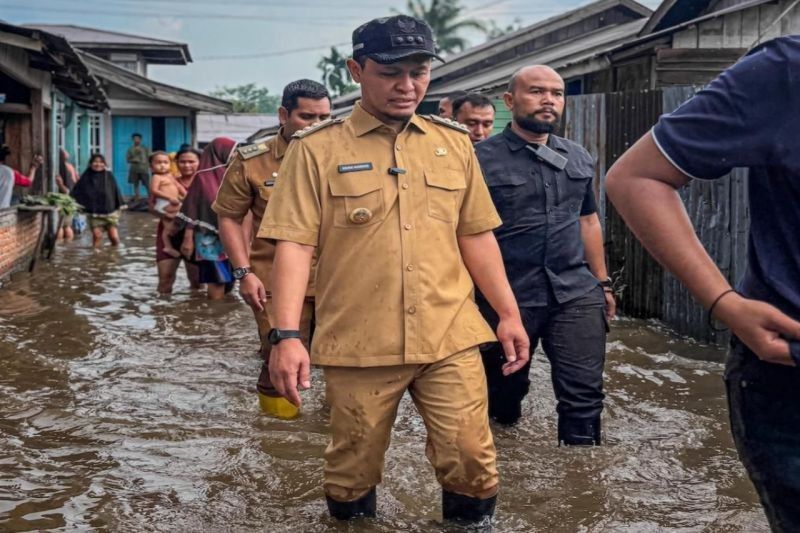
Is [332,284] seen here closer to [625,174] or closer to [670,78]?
[625,174]

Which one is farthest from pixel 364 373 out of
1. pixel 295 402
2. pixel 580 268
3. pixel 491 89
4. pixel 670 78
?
pixel 491 89

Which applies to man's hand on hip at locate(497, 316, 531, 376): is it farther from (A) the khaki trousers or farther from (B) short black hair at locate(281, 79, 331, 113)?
(B) short black hair at locate(281, 79, 331, 113)

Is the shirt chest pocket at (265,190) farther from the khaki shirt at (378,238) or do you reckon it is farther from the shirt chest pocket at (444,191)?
the shirt chest pocket at (444,191)

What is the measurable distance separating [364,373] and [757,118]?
6.06 ft

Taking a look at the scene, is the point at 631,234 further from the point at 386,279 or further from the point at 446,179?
the point at 386,279

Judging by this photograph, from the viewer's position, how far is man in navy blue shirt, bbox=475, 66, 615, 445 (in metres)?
5.18

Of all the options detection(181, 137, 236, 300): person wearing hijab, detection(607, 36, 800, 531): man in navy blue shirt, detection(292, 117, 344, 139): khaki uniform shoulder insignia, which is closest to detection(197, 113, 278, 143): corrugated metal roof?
detection(181, 137, 236, 300): person wearing hijab

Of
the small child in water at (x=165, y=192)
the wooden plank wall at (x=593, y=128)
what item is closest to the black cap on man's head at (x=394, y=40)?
the wooden plank wall at (x=593, y=128)

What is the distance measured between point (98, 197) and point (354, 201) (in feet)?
47.5

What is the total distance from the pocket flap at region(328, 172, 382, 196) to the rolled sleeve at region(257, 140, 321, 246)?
72 mm

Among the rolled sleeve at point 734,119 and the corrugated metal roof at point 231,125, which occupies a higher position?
the corrugated metal roof at point 231,125

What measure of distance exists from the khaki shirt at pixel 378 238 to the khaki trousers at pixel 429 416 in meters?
0.08

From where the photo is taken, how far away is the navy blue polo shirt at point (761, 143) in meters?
2.23

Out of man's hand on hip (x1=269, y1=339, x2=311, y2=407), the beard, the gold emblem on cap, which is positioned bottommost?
man's hand on hip (x1=269, y1=339, x2=311, y2=407)
